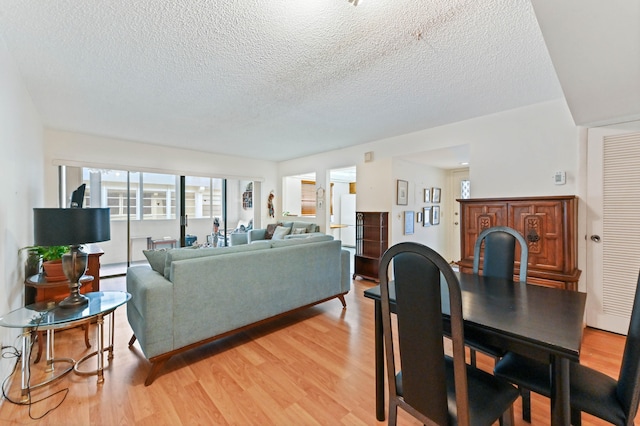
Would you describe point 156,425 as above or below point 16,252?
below

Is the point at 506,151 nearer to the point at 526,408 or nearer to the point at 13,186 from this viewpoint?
the point at 526,408

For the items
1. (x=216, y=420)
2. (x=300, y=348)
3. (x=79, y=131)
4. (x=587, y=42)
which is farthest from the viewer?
(x=79, y=131)

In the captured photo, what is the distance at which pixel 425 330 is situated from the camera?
1.06 metres

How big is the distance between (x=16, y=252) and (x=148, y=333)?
1.57 meters

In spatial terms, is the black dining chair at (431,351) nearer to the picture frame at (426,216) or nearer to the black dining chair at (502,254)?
the black dining chair at (502,254)

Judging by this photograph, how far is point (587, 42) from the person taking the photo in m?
1.51

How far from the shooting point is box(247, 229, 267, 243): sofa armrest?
6.48 metres

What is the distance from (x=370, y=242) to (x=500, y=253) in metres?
2.82

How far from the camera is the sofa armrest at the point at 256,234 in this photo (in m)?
6.48

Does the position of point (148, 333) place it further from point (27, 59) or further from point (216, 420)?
point (27, 59)

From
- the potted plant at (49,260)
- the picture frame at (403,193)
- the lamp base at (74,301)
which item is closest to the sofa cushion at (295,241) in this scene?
the lamp base at (74,301)

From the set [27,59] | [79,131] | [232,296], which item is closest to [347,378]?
[232,296]

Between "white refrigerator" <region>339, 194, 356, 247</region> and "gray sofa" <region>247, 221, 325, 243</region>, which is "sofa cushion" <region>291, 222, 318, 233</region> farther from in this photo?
"white refrigerator" <region>339, 194, 356, 247</region>

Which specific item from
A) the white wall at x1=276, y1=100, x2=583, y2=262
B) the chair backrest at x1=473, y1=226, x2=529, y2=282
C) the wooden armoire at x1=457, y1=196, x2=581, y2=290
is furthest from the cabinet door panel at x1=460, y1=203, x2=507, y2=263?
the chair backrest at x1=473, y1=226, x2=529, y2=282
